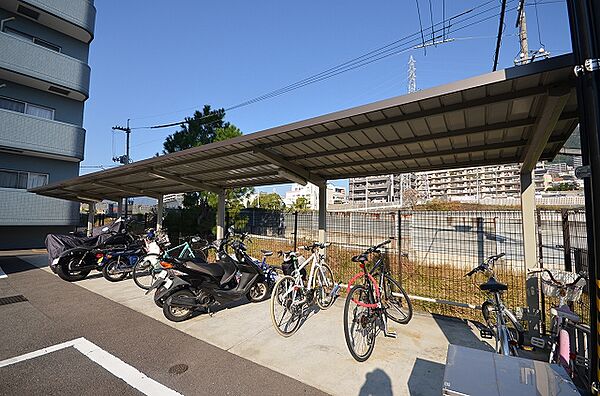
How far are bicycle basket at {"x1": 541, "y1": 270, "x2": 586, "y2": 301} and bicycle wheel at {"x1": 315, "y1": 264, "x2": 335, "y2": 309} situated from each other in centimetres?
235

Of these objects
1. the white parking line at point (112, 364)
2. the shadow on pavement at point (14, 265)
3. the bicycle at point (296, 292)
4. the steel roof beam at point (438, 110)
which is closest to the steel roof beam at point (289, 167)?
the steel roof beam at point (438, 110)

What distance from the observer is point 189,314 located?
375 cm

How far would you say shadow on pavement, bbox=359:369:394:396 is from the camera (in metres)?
2.16

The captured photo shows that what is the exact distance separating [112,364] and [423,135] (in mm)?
3916

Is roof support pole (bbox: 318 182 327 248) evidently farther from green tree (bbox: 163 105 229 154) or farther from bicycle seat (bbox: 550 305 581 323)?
green tree (bbox: 163 105 229 154)

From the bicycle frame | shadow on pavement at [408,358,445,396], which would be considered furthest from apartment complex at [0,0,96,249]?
shadow on pavement at [408,358,445,396]

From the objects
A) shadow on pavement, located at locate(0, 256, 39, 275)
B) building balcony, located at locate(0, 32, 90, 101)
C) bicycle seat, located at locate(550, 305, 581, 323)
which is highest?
building balcony, located at locate(0, 32, 90, 101)

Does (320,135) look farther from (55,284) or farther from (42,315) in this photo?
(55,284)

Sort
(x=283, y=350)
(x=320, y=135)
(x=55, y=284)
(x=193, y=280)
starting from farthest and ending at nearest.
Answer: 1. (x=55, y=284)
2. (x=193, y=280)
3. (x=320, y=135)
4. (x=283, y=350)

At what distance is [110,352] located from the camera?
9.05 feet

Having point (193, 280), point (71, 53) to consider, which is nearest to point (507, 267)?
point (193, 280)

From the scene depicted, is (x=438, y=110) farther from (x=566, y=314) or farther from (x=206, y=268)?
(x=206, y=268)

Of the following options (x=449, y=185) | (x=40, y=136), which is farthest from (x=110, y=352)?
(x=449, y=185)

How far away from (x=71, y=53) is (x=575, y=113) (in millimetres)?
16126
